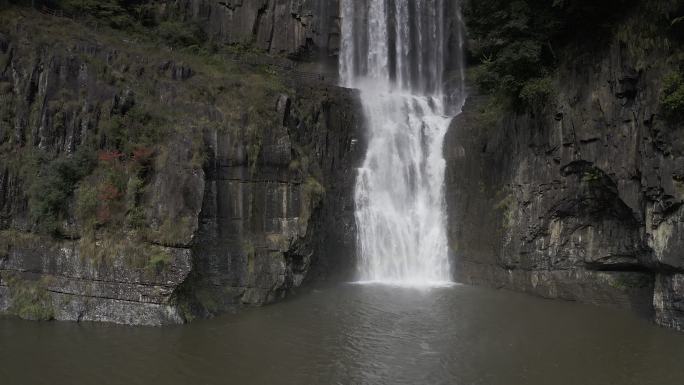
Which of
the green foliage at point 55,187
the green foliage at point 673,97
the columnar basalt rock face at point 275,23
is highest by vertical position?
the columnar basalt rock face at point 275,23

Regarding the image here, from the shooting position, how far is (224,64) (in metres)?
24.1

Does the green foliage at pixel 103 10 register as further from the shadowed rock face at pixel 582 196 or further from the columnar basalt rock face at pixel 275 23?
the shadowed rock face at pixel 582 196

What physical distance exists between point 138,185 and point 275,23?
67.4 ft

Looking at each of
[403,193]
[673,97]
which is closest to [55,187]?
[403,193]

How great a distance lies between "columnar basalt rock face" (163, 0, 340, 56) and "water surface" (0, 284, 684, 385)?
21023mm

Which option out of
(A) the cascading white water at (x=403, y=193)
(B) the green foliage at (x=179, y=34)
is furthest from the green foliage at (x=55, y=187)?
(B) the green foliage at (x=179, y=34)

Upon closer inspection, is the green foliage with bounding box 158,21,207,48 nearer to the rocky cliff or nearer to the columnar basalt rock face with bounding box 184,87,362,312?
the rocky cliff

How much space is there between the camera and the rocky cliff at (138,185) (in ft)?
46.7

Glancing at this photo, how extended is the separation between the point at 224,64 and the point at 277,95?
6.52m

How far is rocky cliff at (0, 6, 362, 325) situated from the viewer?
1424cm

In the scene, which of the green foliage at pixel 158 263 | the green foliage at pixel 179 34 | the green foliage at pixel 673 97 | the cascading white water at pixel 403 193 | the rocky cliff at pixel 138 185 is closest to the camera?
the green foliage at pixel 673 97

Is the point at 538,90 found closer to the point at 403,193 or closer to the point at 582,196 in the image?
the point at 582,196

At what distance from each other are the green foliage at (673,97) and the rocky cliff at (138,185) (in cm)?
1175

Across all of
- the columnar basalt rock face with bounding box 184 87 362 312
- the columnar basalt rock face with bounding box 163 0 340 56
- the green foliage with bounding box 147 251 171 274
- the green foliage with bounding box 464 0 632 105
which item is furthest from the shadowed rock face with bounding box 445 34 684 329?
the columnar basalt rock face with bounding box 163 0 340 56
